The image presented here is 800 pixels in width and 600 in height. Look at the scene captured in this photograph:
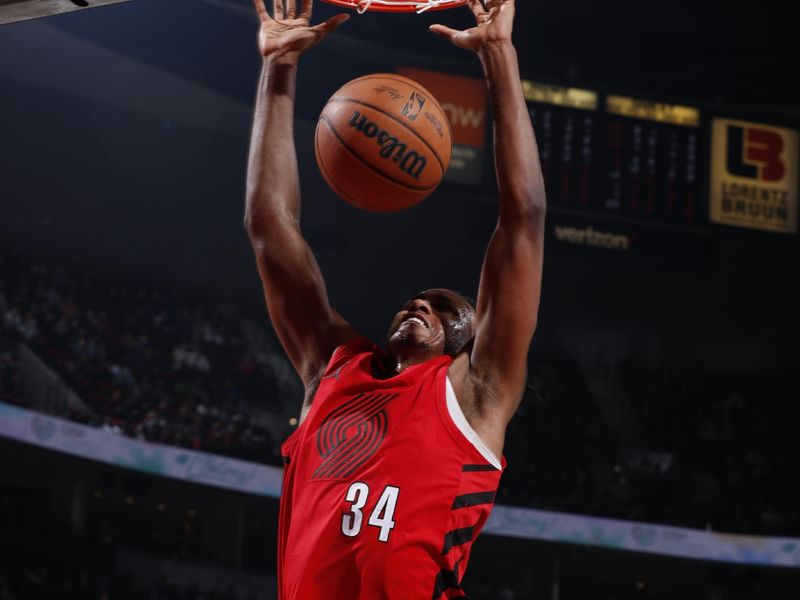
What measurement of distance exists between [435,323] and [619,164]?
10621 mm

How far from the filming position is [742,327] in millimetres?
19281

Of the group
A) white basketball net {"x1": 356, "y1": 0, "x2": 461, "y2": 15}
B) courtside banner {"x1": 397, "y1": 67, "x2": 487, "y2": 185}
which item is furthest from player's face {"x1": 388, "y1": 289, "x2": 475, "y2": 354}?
courtside banner {"x1": 397, "y1": 67, "x2": 487, "y2": 185}

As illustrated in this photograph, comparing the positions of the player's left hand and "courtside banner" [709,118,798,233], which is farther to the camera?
"courtside banner" [709,118,798,233]

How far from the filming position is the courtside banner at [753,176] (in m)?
14.0

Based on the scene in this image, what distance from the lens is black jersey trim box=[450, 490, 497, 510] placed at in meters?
2.21

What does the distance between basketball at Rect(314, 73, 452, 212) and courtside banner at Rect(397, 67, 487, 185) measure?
10.4 meters

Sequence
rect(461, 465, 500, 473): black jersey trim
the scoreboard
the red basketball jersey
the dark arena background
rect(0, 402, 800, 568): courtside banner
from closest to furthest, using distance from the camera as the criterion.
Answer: the red basketball jersey, rect(461, 465, 500, 473): black jersey trim, the scoreboard, the dark arena background, rect(0, 402, 800, 568): courtside banner

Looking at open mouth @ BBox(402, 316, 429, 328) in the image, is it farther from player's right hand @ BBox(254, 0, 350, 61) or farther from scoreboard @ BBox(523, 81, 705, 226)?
scoreboard @ BBox(523, 81, 705, 226)

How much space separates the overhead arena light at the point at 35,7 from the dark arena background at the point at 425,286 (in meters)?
10.6

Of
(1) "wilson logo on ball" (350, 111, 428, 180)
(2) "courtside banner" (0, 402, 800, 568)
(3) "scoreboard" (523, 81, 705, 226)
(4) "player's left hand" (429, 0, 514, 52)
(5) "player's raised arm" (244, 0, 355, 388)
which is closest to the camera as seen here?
(4) "player's left hand" (429, 0, 514, 52)

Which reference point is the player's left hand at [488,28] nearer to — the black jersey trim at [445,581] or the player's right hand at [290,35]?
the player's right hand at [290,35]

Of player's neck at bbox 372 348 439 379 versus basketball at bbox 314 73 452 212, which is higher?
basketball at bbox 314 73 452 212

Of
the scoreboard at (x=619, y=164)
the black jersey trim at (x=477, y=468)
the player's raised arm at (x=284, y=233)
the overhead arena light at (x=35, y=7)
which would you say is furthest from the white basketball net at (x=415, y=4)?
the scoreboard at (x=619, y=164)

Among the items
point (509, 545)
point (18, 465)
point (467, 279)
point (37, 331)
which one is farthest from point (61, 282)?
point (509, 545)
